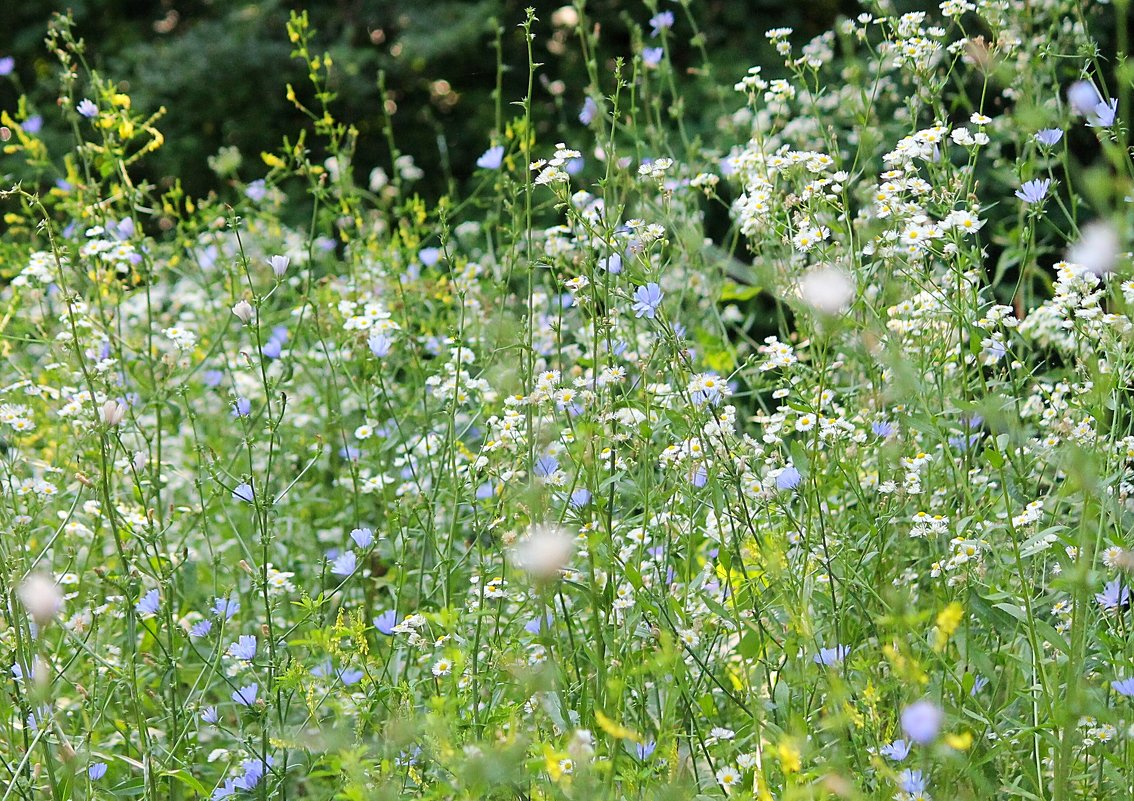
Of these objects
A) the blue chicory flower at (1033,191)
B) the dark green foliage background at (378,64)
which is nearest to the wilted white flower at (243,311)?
the blue chicory flower at (1033,191)

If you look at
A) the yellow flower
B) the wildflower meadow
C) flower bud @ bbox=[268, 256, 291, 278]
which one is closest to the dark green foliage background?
the wildflower meadow

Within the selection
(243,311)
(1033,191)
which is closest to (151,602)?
(243,311)

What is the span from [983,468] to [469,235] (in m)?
1.92

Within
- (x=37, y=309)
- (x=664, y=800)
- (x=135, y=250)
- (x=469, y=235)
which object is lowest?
(x=664, y=800)

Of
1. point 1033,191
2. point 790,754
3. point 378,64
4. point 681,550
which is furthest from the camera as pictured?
point 378,64

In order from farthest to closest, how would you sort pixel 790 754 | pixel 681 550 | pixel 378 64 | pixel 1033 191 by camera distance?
pixel 378 64
pixel 681 550
pixel 1033 191
pixel 790 754

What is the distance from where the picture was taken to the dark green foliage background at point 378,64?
6.06 meters

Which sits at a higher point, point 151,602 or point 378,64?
point 378,64

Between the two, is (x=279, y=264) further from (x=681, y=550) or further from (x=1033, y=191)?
(x=1033, y=191)

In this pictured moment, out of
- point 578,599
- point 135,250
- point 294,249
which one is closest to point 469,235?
point 294,249

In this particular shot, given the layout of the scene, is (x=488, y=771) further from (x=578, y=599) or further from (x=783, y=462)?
(x=578, y=599)

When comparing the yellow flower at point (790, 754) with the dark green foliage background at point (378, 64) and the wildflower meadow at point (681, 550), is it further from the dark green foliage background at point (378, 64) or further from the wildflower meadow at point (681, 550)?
the dark green foliage background at point (378, 64)

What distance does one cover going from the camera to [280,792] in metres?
1.81

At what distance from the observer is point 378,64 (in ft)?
20.7
